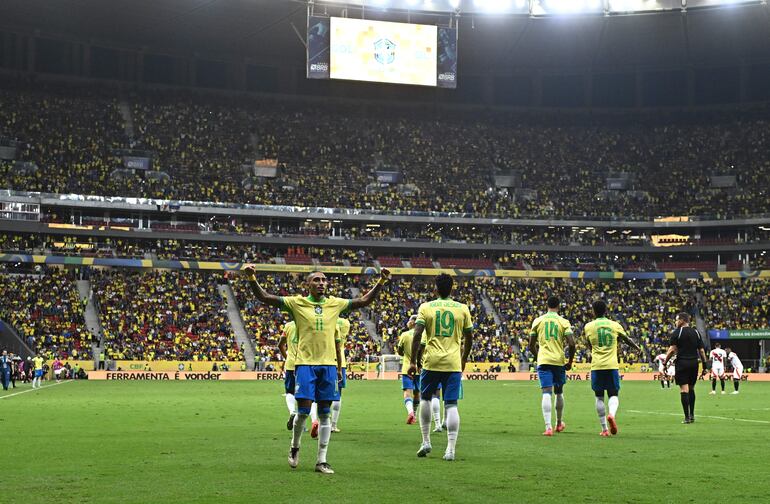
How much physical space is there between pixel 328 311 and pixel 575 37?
82.0m

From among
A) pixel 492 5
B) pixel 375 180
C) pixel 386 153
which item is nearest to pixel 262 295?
pixel 492 5

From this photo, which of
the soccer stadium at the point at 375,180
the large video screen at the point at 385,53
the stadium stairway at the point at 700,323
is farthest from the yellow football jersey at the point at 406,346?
the stadium stairway at the point at 700,323

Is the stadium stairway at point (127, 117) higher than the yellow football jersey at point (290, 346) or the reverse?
higher

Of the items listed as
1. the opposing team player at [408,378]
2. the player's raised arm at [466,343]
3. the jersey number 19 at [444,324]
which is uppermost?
the jersey number 19 at [444,324]

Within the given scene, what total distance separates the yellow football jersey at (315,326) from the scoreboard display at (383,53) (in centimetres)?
6508

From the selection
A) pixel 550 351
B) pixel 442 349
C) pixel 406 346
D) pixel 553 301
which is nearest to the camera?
pixel 442 349

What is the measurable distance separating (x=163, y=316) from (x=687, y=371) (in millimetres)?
55117

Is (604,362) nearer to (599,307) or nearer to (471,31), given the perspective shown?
(599,307)

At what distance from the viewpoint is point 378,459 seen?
15094mm

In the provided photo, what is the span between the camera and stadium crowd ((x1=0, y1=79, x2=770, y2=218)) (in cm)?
8544

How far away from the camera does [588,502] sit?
1074 centimetres

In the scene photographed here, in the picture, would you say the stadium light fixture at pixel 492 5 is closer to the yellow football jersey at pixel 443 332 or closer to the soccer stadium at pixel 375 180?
the soccer stadium at pixel 375 180

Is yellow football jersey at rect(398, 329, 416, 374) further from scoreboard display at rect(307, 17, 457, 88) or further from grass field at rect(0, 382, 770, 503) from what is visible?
scoreboard display at rect(307, 17, 457, 88)

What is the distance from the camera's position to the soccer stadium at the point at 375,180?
71.8 meters
